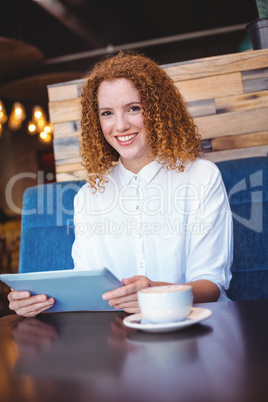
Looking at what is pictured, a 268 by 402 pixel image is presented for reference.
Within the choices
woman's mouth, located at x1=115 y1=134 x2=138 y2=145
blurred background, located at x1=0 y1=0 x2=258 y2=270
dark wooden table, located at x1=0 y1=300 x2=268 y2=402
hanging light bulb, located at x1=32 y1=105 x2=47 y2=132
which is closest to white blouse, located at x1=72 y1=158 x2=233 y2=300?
woman's mouth, located at x1=115 y1=134 x2=138 y2=145

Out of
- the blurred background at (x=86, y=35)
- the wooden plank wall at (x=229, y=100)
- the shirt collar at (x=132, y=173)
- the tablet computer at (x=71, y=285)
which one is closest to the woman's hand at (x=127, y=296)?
the tablet computer at (x=71, y=285)

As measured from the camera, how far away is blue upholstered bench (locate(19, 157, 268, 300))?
1697 mm

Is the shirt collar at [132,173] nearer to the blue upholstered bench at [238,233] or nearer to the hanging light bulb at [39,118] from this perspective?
the blue upholstered bench at [238,233]

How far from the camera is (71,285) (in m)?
1.03

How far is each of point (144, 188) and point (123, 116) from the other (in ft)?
0.88

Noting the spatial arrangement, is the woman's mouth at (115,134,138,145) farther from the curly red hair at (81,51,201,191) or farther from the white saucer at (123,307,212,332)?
the white saucer at (123,307,212,332)

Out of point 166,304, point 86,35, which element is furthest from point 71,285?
point 86,35

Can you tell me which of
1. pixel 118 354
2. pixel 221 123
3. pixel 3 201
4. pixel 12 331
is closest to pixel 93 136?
pixel 221 123

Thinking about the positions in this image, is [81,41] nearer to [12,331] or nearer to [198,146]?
[198,146]

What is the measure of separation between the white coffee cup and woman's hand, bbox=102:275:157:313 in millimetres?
200

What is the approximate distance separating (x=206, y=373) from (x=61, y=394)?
181 millimetres

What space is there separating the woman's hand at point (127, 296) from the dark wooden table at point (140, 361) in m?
0.06

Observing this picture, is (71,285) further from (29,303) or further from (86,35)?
(86,35)

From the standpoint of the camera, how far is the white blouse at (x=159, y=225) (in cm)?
154
